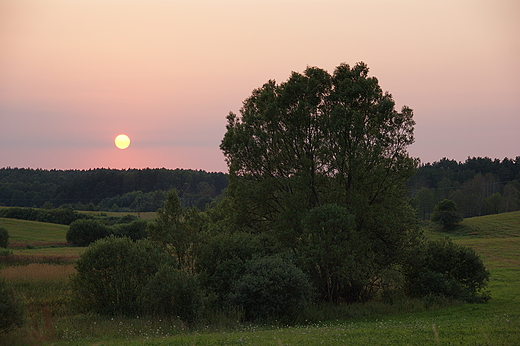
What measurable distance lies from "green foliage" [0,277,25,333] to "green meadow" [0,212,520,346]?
0.38 meters

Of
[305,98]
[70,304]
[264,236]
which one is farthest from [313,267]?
[70,304]

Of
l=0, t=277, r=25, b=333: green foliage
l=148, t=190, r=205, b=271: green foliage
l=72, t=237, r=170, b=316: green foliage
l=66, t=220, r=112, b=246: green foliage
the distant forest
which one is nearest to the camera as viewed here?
l=0, t=277, r=25, b=333: green foliage

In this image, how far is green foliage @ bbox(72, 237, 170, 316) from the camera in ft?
89.2

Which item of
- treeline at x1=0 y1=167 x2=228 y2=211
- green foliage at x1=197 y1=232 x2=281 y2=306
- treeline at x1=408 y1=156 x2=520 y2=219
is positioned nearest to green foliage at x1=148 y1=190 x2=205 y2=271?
green foliage at x1=197 y1=232 x2=281 y2=306

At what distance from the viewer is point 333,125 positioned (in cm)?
3425

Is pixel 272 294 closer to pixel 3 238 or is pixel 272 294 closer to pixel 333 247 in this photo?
pixel 333 247

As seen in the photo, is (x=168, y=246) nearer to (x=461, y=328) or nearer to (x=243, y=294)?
(x=243, y=294)

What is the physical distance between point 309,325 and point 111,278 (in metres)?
12.3

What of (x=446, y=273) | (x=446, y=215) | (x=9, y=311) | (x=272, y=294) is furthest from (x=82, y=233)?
(x=446, y=215)

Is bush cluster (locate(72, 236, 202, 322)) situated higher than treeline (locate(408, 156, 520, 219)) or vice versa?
treeline (locate(408, 156, 520, 219))

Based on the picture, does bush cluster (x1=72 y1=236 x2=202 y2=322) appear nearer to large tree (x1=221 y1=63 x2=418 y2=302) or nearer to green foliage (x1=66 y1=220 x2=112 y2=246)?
large tree (x1=221 y1=63 x2=418 y2=302)

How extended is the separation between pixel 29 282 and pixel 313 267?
24833 millimetres

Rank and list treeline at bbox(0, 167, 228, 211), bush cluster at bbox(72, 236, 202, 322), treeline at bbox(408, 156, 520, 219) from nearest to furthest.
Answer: bush cluster at bbox(72, 236, 202, 322)
treeline at bbox(408, 156, 520, 219)
treeline at bbox(0, 167, 228, 211)

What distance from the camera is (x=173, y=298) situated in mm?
24922
